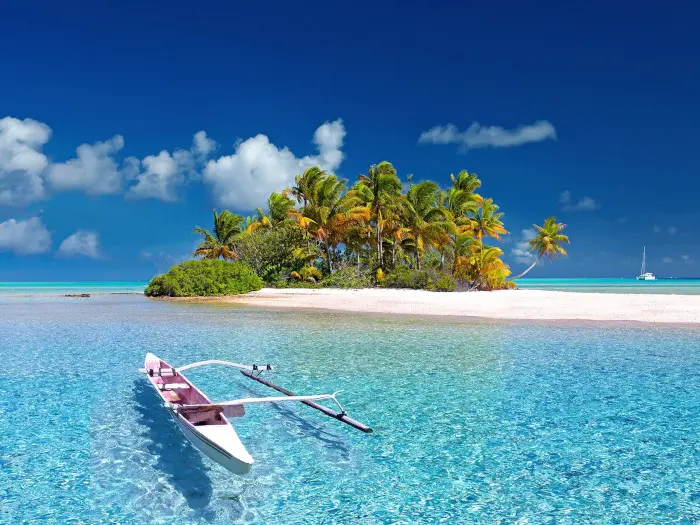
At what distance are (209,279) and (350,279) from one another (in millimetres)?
10828

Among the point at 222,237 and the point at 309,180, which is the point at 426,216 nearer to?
the point at 309,180

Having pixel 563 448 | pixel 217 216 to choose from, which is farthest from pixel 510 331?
pixel 217 216

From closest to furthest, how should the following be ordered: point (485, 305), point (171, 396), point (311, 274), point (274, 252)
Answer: point (171, 396), point (485, 305), point (311, 274), point (274, 252)

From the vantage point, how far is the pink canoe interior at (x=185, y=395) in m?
6.18

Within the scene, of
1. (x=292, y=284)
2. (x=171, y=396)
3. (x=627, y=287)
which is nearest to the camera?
(x=171, y=396)

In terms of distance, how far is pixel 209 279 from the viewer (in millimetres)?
41312

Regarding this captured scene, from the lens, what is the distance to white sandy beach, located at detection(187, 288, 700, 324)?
22.5 meters

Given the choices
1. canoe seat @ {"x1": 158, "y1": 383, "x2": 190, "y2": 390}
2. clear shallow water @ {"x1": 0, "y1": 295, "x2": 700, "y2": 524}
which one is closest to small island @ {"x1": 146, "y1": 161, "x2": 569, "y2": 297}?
clear shallow water @ {"x1": 0, "y1": 295, "x2": 700, "y2": 524}

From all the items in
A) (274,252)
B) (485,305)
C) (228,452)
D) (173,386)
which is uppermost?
(274,252)

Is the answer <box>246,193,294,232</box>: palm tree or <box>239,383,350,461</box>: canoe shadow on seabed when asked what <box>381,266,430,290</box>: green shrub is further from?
<box>239,383,350,461</box>: canoe shadow on seabed

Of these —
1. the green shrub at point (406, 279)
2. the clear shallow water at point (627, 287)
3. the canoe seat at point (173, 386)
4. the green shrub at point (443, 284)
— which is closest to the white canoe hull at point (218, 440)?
the canoe seat at point (173, 386)

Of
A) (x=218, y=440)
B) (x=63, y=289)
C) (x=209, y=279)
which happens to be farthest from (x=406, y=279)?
(x=63, y=289)

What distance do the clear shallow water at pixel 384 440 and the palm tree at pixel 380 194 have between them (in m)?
27.1

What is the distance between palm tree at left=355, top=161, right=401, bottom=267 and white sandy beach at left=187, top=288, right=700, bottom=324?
5961 millimetres
